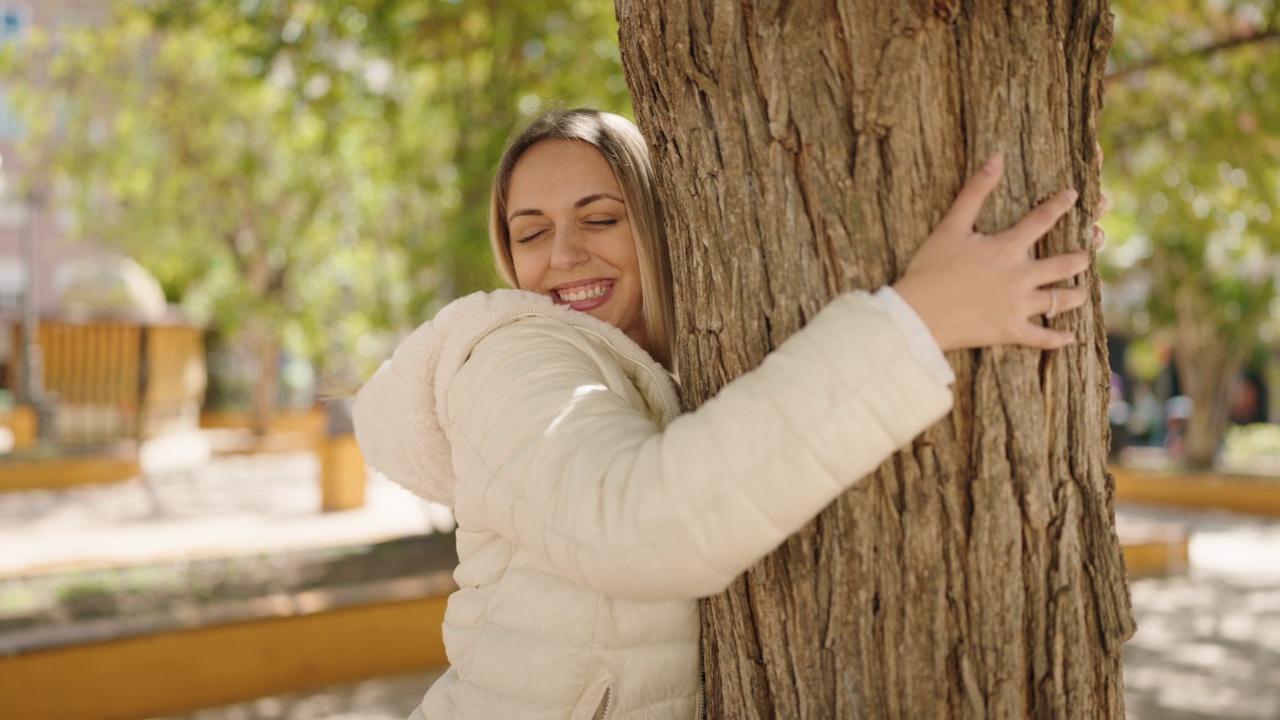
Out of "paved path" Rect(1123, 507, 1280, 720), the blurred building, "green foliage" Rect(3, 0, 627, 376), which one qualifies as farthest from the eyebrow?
the blurred building

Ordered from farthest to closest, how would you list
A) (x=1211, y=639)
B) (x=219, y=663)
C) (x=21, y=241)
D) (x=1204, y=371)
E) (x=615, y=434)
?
(x=21, y=241) < (x=1204, y=371) < (x=1211, y=639) < (x=219, y=663) < (x=615, y=434)

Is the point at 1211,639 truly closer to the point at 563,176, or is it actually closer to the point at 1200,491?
the point at 563,176

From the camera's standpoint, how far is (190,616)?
5.44 metres

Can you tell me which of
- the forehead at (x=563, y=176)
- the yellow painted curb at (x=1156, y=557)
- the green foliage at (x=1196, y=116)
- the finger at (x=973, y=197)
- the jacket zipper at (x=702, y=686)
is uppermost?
the green foliage at (x=1196, y=116)

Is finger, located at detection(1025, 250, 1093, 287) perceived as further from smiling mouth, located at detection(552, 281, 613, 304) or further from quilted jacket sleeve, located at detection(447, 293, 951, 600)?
smiling mouth, located at detection(552, 281, 613, 304)

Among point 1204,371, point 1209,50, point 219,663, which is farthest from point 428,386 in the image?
point 1204,371

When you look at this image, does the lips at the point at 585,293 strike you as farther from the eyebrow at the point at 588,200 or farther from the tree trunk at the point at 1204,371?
→ the tree trunk at the point at 1204,371

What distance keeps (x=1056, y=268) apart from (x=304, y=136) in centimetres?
1236

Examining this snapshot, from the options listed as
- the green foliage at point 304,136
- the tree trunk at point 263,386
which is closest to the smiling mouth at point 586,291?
the green foliage at point 304,136

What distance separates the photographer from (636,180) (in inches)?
85.4

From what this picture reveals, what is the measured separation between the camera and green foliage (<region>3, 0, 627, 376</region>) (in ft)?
23.4

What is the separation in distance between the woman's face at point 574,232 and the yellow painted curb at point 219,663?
4.03m

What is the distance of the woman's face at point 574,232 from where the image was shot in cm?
214

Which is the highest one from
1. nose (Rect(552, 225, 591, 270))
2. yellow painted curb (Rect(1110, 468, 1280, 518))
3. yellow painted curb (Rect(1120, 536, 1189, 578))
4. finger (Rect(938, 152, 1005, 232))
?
finger (Rect(938, 152, 1005, 232))
